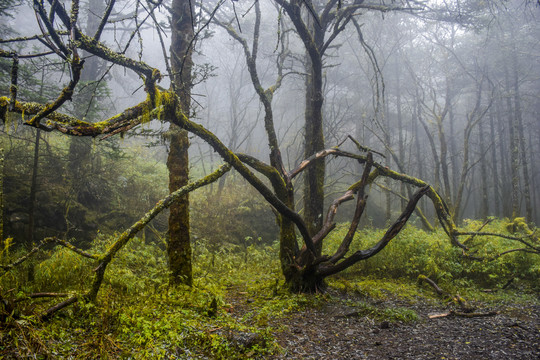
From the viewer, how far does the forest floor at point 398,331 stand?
3.64 m

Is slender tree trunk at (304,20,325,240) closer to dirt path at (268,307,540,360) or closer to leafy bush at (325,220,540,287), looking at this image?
leafy bush at (325,220,540,287)

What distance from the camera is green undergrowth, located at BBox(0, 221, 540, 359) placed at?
2947mm

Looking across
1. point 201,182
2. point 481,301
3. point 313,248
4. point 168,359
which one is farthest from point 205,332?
point 481,301

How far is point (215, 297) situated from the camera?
4.43 metres

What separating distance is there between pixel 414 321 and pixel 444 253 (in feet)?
10.8

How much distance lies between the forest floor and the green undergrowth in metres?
0.07

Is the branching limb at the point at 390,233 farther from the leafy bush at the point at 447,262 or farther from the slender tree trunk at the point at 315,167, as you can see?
the leafy bush at the point at 447,262

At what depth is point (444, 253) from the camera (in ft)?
23.9

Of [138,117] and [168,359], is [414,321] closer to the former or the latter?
[168,359]

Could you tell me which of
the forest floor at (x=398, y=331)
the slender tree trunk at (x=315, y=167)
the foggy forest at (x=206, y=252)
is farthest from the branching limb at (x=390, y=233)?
the slender tree trunk at (x=315, y=167)

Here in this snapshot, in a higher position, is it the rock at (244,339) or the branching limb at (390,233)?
the branching limb at (390,233)

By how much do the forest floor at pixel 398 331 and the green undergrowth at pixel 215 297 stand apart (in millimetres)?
72

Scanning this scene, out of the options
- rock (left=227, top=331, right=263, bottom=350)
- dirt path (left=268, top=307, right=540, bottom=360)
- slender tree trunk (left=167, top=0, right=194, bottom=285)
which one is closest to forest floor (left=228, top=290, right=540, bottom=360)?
dirt path (left=268, top=307, right=540, bottom=360)

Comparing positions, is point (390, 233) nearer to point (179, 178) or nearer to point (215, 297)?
point (215, 297)
